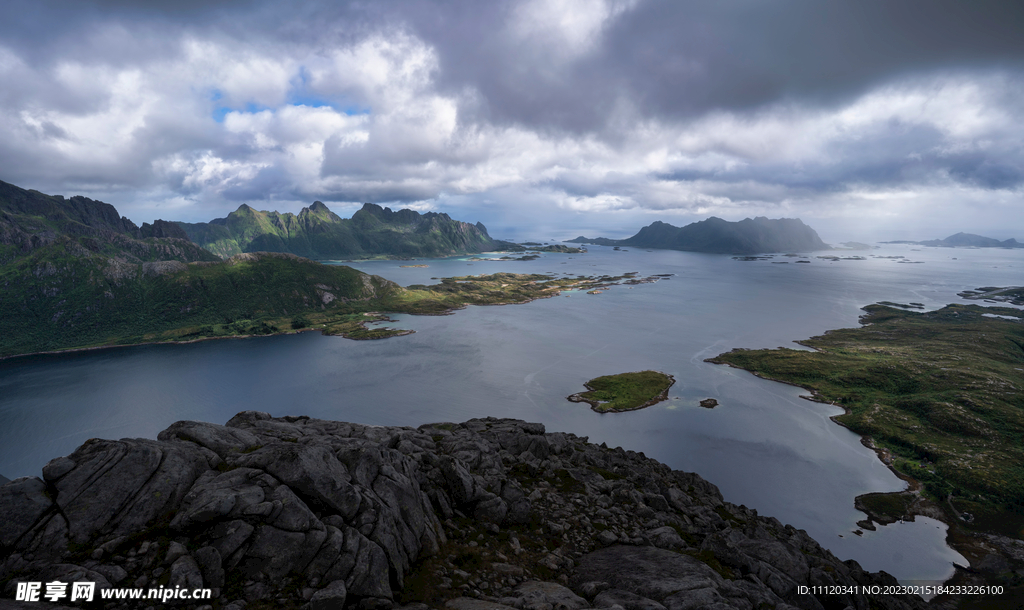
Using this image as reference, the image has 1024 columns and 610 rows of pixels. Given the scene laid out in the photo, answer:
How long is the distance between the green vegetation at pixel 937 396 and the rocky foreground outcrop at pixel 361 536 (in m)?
44.6

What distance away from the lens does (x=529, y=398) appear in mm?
94938

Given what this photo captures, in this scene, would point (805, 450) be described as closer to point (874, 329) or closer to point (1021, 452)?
point (1021, 452)

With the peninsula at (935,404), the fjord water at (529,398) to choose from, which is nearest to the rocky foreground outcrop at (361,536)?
the fjord water at (529,398)

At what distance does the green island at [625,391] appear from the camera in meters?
89.7

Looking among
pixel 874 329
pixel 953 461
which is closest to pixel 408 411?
pixel 953 461

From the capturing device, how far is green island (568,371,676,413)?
89.7 metres

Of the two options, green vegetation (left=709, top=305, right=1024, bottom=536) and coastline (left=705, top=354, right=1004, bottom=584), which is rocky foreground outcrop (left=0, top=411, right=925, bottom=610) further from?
green vegetation (left=709, top=305, right=1024, bottom=536)

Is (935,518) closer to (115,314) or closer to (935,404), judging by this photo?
(935,404)

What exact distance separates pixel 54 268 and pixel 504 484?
269692 millimetres

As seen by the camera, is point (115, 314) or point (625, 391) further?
point (115, 314)

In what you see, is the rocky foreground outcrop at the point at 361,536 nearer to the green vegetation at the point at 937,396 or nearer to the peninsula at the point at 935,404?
the peninsula at the point at 935,404

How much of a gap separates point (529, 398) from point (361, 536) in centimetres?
7746

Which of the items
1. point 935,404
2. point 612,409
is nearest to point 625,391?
point 612,409

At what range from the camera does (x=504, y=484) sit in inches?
1273
